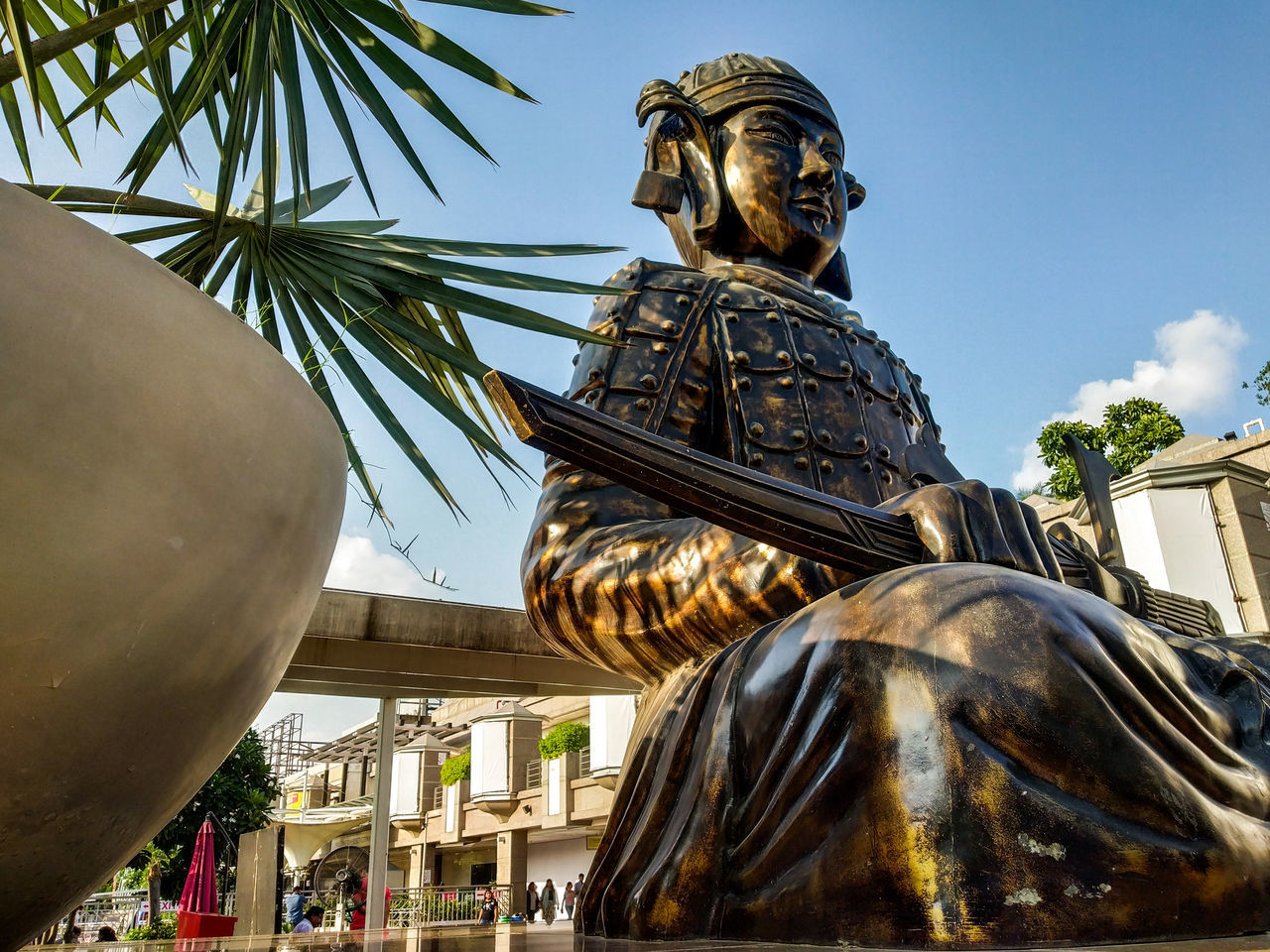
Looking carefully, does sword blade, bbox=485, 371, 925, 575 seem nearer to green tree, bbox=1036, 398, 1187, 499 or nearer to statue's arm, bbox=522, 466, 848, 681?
statue's arm, bbox=522, 466, 848, 681

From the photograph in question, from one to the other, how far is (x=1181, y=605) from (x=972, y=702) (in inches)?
53.4

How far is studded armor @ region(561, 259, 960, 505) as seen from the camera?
2121mm

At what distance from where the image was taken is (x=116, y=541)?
708 mm

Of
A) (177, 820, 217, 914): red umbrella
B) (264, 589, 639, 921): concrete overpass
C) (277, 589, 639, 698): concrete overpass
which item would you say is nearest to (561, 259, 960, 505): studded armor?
(277, 589, 639, 698): concrete overpass

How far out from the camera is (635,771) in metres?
1.68

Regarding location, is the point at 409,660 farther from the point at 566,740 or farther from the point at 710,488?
the point at 566,740

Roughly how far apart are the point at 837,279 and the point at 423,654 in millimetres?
4349

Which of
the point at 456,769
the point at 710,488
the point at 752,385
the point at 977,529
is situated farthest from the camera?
the point at 456,769

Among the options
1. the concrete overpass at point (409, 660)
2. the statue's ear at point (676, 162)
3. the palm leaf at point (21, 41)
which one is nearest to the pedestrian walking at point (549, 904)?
the concrete overpass at point (409, 660)

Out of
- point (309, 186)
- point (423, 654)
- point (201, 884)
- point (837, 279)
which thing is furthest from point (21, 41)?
point (423, 654)

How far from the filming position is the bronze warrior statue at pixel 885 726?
101 centimetres

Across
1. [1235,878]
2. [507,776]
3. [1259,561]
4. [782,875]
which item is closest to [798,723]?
[782,875]

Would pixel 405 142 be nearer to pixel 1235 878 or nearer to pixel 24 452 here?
pixel 24 452

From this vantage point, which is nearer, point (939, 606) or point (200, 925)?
point (939, 606)
